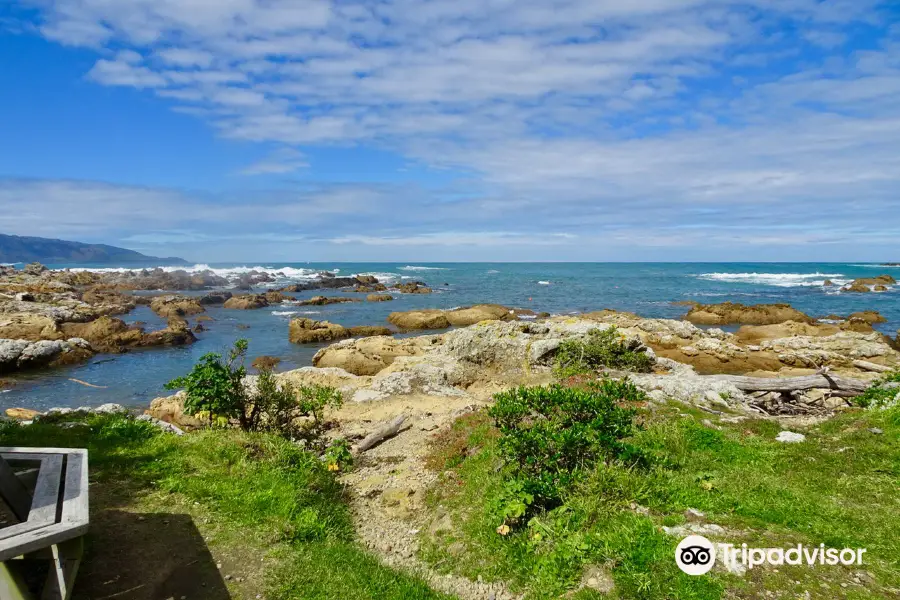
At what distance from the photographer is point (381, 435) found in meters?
11.5

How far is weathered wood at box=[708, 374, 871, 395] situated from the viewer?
11781mm

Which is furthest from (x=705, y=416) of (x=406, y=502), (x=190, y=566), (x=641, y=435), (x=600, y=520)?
(x=190, y=566)

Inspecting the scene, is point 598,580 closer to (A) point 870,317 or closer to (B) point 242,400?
(B) point 242,400

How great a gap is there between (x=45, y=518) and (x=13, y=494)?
0.75m

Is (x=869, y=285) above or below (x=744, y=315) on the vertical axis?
above

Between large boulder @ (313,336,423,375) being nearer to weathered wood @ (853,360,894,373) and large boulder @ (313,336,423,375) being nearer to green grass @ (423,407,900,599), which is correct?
green grass @ (423,407,900,599)

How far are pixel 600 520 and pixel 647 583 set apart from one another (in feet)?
3.74

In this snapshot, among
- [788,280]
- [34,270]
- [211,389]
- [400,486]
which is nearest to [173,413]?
[211,389]

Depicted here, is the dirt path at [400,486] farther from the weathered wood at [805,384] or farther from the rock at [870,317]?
the rock at [870,317]

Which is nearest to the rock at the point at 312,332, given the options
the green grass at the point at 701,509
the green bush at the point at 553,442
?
the green grass at the point at 701,509

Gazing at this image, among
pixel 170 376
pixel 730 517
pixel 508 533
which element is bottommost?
pixel 170 376

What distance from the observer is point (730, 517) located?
18.7ft

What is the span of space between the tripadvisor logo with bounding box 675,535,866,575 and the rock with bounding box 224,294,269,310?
4685cm

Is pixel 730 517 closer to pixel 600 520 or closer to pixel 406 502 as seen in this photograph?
pixel 600 520
